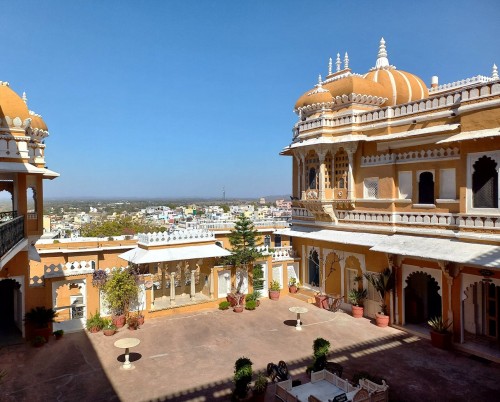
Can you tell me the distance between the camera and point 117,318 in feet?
46.6

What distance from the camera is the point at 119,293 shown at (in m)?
14.1

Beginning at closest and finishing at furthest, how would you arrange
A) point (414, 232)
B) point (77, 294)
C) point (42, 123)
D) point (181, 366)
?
1. point (181, 366)
2. point (414, 232)
3. point (42, 123)
4. point (77, 294)

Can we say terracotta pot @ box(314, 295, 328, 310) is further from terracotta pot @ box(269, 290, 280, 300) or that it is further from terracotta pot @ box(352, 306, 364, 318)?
terracotta pot @ box(269, 290, 280, 300)

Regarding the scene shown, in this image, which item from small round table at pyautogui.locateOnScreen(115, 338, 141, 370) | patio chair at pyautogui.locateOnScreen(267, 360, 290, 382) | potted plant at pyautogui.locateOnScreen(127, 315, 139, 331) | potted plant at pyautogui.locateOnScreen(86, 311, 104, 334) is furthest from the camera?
potted plant at pyautogui.locateOnScreen(127, 315, 139, 331)

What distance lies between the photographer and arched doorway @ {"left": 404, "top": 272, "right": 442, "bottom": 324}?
14305 millimetres

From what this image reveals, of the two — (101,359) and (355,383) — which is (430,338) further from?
(101,359)

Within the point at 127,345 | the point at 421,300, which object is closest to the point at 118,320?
the point at 127,345

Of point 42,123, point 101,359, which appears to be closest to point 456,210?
point 101,359

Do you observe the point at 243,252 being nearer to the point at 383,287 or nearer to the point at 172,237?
the point at 172,237

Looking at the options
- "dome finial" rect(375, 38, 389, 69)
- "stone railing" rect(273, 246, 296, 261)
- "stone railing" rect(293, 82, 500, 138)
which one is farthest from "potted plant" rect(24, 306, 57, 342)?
"dome finial" rect(375, 38, 389, 69)

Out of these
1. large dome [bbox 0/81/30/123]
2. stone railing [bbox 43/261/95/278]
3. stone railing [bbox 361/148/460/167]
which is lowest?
stone railing [bbox 43/261/95/278]

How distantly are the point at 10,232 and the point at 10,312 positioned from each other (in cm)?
714

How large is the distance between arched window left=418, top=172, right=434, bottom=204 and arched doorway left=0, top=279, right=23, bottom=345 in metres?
14.3

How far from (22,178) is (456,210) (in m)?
14.0
